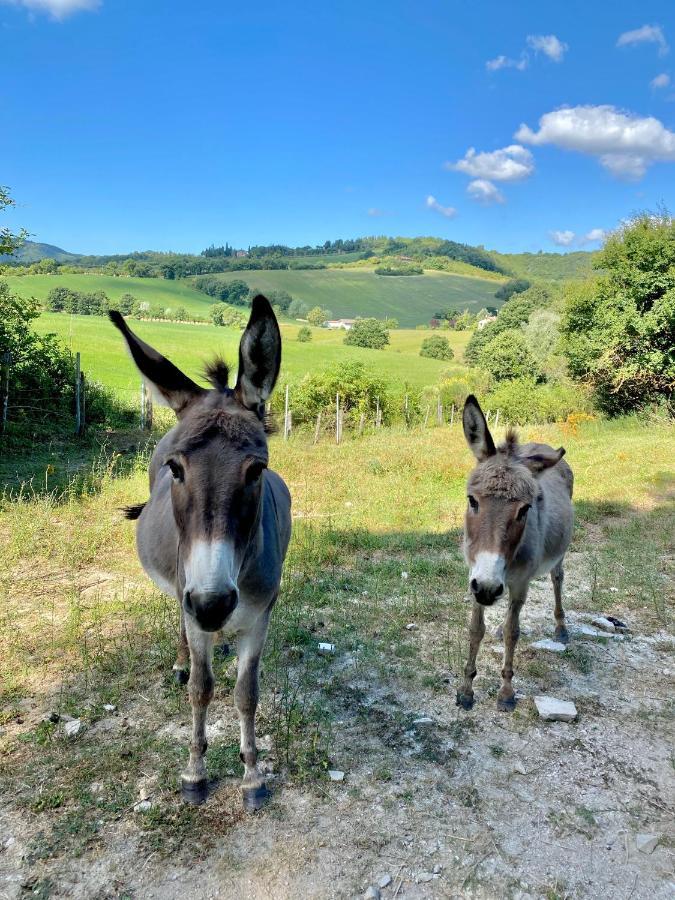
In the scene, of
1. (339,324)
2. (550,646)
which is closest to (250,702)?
(550,646)

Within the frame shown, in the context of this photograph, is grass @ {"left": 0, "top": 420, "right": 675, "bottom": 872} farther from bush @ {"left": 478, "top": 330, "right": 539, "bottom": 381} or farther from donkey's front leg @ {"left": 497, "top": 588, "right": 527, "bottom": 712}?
bush @ {"left": 478, "top": 330, "right": 539, "bottom": 381}

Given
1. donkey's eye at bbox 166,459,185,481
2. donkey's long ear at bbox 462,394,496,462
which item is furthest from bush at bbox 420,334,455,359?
donkey's eye at bbox 166,459,185,481

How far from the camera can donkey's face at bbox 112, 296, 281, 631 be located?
6.73 feet

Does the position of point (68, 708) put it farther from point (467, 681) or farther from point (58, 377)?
point (58, 377)

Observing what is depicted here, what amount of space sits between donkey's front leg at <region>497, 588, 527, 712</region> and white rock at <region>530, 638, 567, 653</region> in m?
1.18

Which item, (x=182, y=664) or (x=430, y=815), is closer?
(x=430, y=815)

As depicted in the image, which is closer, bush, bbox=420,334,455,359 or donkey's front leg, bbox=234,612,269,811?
donkey's front leg, bbox=234,612,269,811

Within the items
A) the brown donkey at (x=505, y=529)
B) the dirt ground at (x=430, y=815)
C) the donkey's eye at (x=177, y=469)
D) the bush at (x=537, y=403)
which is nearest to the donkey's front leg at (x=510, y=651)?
the brown donkey at (x=505, y=529)

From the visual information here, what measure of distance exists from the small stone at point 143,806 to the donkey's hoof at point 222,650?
1.65 m

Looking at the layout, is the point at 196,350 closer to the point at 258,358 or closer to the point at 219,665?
the point at 219,665

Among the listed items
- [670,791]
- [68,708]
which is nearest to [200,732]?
[68,708]

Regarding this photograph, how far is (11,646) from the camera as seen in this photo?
4578mm

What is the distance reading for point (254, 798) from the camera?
123 inches

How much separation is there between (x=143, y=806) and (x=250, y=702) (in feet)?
2.87
